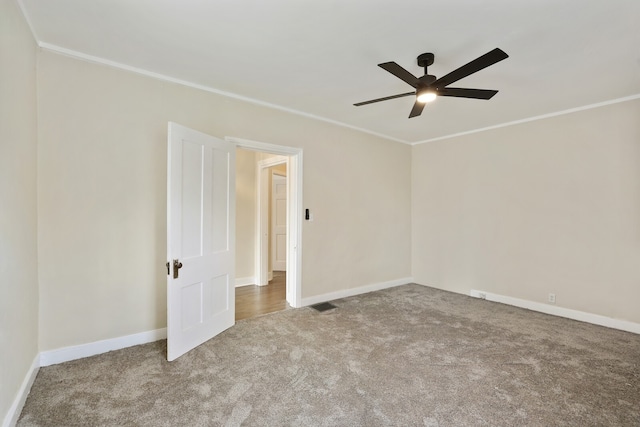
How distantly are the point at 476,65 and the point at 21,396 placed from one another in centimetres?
367

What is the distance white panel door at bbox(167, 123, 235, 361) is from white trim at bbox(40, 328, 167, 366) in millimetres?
459

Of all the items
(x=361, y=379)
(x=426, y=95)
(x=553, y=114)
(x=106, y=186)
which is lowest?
(x=361, y=379)

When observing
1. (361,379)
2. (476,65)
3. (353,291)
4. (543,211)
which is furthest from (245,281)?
(543,211)

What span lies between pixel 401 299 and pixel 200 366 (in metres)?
2.86

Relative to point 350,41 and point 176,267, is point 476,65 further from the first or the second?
point 176,267

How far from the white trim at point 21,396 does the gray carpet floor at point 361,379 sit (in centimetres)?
5

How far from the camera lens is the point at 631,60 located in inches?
96.3

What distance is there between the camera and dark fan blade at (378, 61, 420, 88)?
80.0 inches

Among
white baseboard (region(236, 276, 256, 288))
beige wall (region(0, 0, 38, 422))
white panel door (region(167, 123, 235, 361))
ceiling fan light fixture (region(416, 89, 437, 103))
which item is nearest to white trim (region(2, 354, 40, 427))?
beige wall (region(0, 0, 38, 422))

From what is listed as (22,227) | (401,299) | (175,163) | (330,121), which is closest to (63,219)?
(22,227)

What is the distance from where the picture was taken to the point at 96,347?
2.55 metres

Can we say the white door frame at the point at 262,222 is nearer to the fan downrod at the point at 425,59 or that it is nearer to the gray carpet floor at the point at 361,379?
the gray carpet floor at the point at 361,379

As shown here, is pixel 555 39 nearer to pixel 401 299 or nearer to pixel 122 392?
pixel 401 299

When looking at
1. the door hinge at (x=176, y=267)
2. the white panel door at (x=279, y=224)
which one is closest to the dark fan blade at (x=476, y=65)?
the door hinge at (x=176, y=267)
